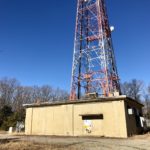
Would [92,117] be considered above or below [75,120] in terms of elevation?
above

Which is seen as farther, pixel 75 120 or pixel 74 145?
pixel 75 120

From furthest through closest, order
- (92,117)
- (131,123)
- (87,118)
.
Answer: (87,118) → (92,117) → (131,123)

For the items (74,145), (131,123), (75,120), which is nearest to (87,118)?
(75,120)

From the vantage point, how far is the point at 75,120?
18.7 m

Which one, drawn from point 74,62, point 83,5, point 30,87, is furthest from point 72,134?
point 30,87

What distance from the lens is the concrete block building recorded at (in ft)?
54.8

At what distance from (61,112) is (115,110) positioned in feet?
18.0

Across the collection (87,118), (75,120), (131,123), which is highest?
(87,118)

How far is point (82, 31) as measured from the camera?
2873 cm

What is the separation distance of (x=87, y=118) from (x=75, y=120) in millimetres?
1222

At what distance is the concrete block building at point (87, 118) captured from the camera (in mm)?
16703

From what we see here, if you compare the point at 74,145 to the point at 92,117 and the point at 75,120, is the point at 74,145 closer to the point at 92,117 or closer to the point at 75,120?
the point at 92,117

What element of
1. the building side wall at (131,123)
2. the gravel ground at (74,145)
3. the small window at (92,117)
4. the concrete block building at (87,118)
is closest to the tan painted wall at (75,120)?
the concrete block building at (87,118)

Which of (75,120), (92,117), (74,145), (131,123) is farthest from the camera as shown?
(75,120)
